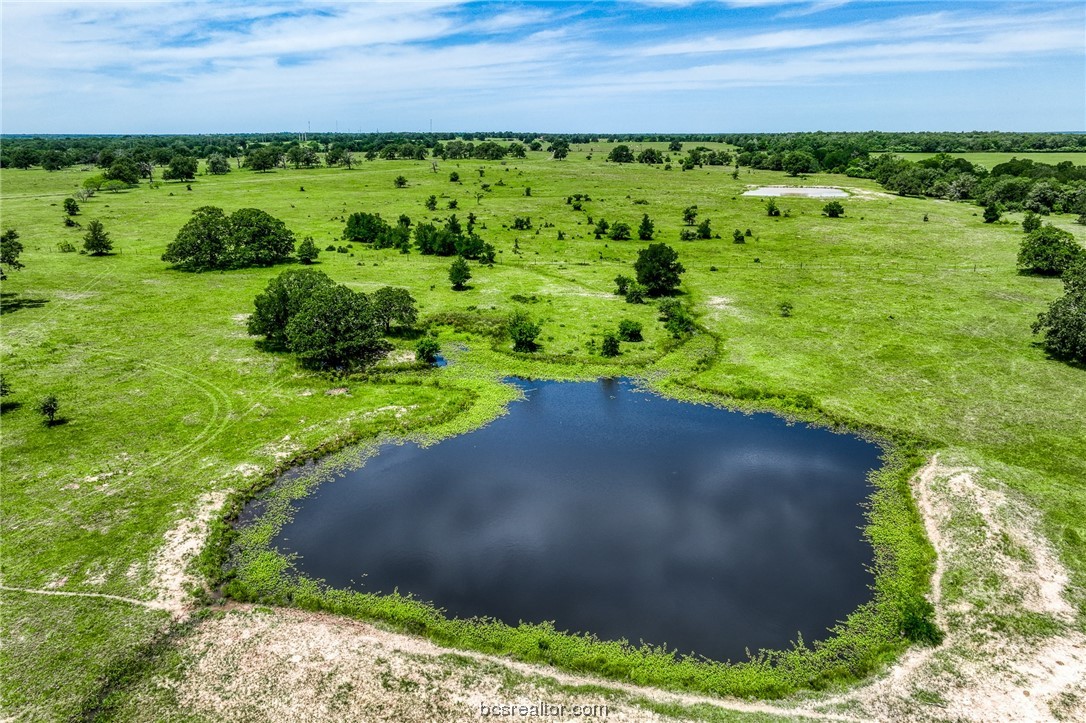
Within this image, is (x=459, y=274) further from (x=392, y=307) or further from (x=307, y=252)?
(x=307, y=252)

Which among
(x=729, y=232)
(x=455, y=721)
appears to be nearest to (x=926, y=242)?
(x=729, y=232)

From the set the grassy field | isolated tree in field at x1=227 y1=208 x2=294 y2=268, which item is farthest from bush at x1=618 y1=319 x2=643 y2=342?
isolated tree in field at x1=227 y1=208 x2=294 y2=268

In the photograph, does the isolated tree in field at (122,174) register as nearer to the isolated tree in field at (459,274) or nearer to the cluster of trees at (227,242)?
the cluster of trees at (227,242)

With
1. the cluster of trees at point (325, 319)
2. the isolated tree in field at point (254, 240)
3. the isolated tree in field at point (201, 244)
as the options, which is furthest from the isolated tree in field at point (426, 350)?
the isolated tree in field at point (201, 244)

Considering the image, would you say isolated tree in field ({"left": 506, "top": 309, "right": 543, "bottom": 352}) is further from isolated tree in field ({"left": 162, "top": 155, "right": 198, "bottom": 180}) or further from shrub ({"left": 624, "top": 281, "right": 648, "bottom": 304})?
isolated tree in field ({"left": 162, "top": 155, "right": 198, "bottom": 180})

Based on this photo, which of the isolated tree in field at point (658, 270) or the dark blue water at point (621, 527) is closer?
the dark blue water at point (621, 527)

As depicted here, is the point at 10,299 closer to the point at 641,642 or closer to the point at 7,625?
the point at 7,625
